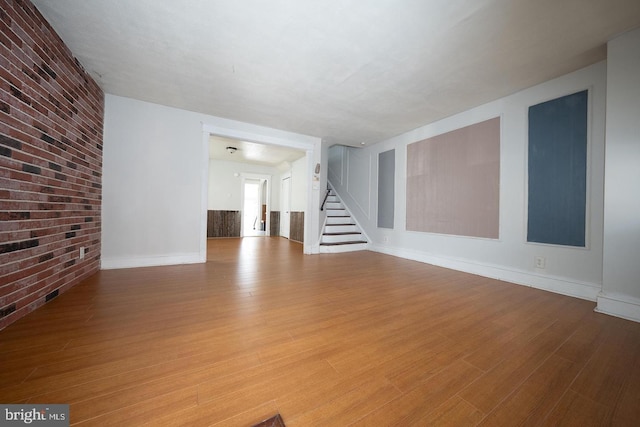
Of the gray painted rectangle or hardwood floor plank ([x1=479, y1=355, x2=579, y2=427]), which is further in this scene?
the gray painted rectangle

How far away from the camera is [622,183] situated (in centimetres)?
197

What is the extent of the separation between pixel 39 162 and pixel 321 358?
276cm

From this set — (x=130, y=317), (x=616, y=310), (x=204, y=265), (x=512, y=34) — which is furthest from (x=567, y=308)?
(x=204, y=265)

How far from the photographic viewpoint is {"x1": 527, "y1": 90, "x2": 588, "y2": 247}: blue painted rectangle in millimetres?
2438

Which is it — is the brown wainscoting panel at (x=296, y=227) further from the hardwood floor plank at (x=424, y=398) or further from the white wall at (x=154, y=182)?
the hardwood floor plank at (x=424, y=398)

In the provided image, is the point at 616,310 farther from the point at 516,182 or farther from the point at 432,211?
the point at 432,211

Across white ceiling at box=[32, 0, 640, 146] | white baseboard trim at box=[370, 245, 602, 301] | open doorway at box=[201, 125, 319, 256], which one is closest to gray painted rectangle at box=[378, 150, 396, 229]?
white baseboard trim at box=[370, 245, 602, 301]

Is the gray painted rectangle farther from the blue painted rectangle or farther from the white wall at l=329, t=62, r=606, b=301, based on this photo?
the blue painted rectangle

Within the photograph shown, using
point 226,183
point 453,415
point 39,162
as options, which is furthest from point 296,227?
point 453,415

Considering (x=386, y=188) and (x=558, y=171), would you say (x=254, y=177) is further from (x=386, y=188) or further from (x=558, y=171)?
(x=558, y=171)

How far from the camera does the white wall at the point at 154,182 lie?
126 inches

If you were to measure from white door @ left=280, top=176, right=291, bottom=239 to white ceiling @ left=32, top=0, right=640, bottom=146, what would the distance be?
397 centimetres

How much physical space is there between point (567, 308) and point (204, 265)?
4.37m

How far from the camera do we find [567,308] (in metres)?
2.12
